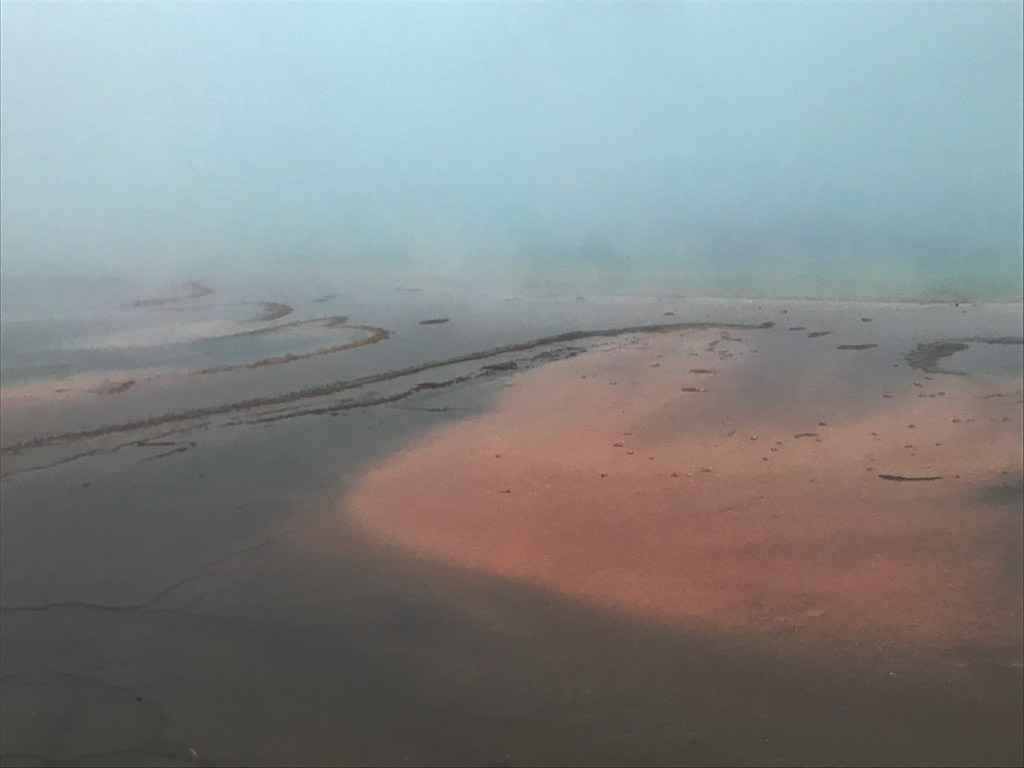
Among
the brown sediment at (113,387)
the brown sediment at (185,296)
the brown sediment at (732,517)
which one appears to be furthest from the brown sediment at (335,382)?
the brown sediment at (185,296)

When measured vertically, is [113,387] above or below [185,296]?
below

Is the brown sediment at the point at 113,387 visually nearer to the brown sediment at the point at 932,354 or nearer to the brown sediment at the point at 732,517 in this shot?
the brown sediment at the point at 732,517

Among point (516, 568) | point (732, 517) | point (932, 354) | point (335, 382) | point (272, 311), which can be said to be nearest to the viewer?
point (516, 568)

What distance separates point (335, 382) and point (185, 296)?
5.70 metres

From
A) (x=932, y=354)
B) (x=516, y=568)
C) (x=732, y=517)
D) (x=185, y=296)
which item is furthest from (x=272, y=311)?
(x=932, y=354)

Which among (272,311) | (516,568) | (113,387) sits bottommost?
(516,568)

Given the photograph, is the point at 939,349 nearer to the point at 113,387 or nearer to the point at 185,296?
the point at 113,387

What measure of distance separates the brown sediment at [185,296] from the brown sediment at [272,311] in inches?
55.2

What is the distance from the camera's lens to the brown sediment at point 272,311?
10.2 m

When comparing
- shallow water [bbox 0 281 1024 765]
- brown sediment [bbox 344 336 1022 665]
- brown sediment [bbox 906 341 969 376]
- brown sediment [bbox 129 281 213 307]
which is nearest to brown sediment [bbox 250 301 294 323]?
brown sediment [bbox 129 281 213 307]

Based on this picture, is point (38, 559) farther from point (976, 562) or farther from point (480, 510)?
point (976, 562)

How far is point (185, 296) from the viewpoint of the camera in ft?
38.9

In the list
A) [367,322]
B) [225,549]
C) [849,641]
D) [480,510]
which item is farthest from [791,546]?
[367,322]

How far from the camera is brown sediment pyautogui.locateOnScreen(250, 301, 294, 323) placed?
10.2 metres
